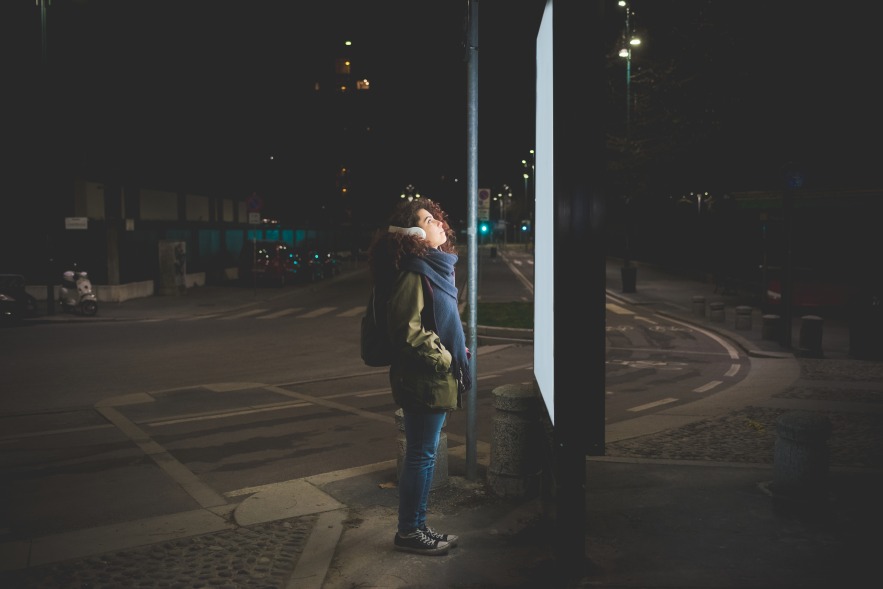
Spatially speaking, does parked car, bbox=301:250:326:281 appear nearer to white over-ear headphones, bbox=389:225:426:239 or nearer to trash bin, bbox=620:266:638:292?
trash bin, bbox=620:266:638:292

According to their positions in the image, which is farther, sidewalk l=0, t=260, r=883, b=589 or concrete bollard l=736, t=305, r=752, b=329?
concrete bollard l=736, t=305, r=752, b=329

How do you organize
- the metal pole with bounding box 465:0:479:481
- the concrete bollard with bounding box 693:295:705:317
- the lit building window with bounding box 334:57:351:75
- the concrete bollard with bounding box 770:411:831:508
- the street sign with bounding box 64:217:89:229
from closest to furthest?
the concrete bollard with bounding box 770:411:831:508 < the metal pole with bounding box 465:0:479:481 < the concrete bollard with bounding box 693:295:705:317 < the street sign with bounding box 64:217:89:229 < the lit building window with bounding box 334:57:351:75

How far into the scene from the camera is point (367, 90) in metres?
125

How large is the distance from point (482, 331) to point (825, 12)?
10.6 meters

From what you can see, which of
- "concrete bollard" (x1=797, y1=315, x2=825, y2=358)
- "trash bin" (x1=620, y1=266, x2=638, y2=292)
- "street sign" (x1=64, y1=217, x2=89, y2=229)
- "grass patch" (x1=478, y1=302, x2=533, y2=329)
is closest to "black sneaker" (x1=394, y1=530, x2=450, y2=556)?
"concrete bollard" (x1=797, y1=315, x2=825, y2=358)

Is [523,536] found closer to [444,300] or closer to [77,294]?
[444,300]

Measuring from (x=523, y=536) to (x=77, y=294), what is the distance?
62.6 ft

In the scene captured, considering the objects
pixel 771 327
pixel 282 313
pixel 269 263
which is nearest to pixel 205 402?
pixel 771 327

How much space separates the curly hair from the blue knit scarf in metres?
0.06

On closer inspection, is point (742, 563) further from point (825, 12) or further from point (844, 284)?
point (844, 284)

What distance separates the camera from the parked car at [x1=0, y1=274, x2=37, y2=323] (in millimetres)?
18328

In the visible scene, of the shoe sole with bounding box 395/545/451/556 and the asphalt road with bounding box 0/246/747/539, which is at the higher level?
the shoe sole with bounding box 395/545/451/556

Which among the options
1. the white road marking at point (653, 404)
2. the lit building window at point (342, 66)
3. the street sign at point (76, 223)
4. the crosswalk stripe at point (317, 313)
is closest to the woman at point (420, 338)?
the white road marking at point (653, 404)

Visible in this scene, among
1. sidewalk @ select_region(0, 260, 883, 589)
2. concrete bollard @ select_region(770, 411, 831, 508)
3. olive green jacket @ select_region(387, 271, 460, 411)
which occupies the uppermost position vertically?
olive green jacket @ select_region(387, 271, 460, 411)
